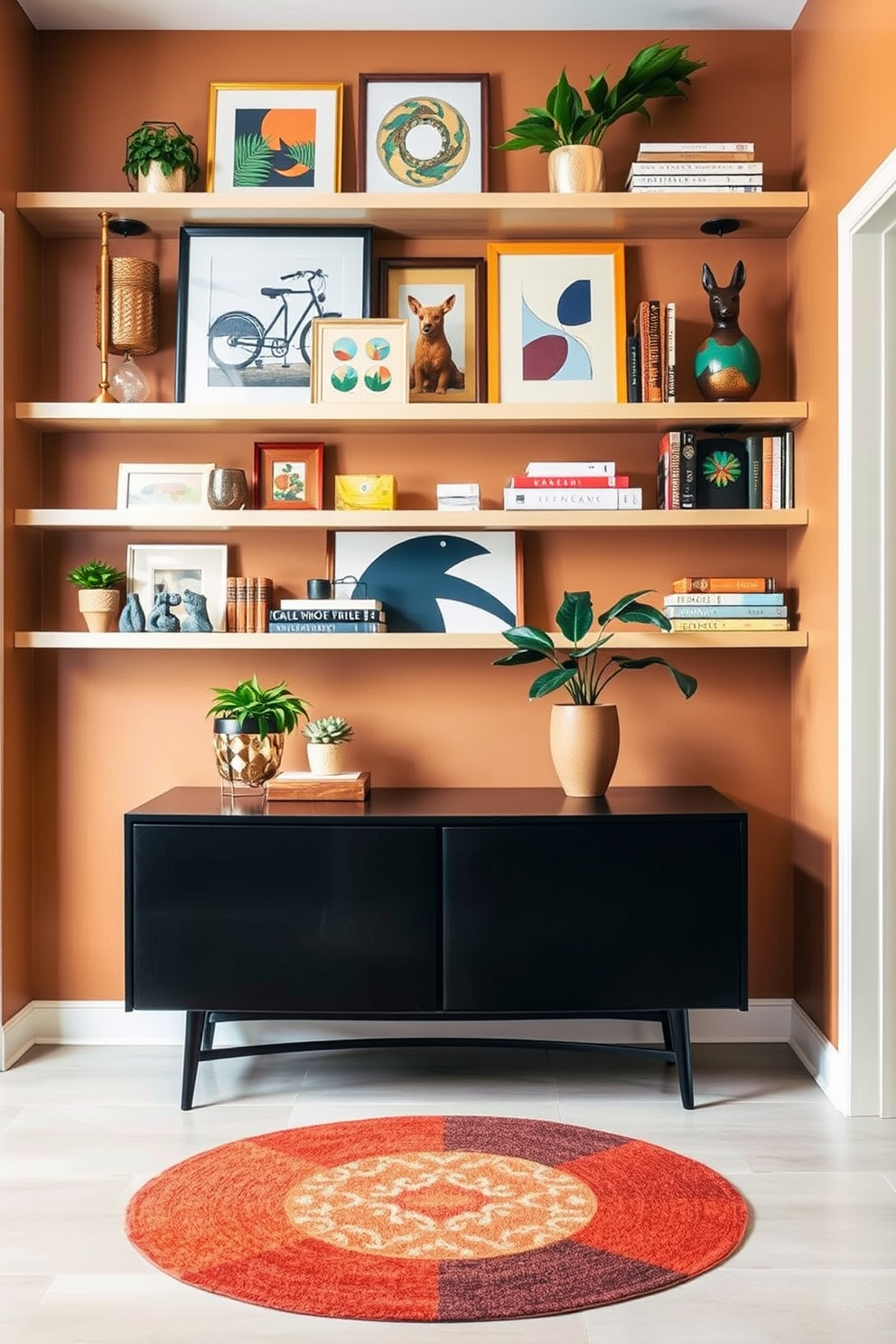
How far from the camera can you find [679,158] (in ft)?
10.3

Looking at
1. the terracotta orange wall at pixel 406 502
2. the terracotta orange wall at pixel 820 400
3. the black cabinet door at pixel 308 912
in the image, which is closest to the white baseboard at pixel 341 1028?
the terracotta orange wall at pixel 406 502

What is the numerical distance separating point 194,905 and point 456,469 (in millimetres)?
1354

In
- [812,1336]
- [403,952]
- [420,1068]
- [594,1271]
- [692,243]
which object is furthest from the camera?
[692,243]

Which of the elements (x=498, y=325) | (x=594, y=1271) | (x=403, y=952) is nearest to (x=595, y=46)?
(x=498, y=325)

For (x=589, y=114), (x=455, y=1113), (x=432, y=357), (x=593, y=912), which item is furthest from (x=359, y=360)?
(x=455, y=1113)

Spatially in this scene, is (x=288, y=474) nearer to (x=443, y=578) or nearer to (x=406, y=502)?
(x=406, y=502)

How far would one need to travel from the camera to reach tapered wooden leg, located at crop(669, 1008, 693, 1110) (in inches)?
112

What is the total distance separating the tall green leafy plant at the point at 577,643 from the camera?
3.00 metres

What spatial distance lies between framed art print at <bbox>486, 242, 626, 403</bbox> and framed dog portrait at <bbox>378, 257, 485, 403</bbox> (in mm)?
55

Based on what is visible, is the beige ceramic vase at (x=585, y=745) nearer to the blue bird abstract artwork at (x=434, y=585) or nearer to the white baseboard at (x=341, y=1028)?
the blue bird abstract artwork at (x=434, y=585)

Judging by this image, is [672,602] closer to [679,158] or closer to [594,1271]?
[679,158]

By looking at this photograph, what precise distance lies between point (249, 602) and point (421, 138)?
52.7 inches

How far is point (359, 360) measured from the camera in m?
3.21

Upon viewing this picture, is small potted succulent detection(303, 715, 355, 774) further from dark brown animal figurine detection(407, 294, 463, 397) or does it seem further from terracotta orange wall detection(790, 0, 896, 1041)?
terracotta orange wall detection(790, 0, 896, 1041)
